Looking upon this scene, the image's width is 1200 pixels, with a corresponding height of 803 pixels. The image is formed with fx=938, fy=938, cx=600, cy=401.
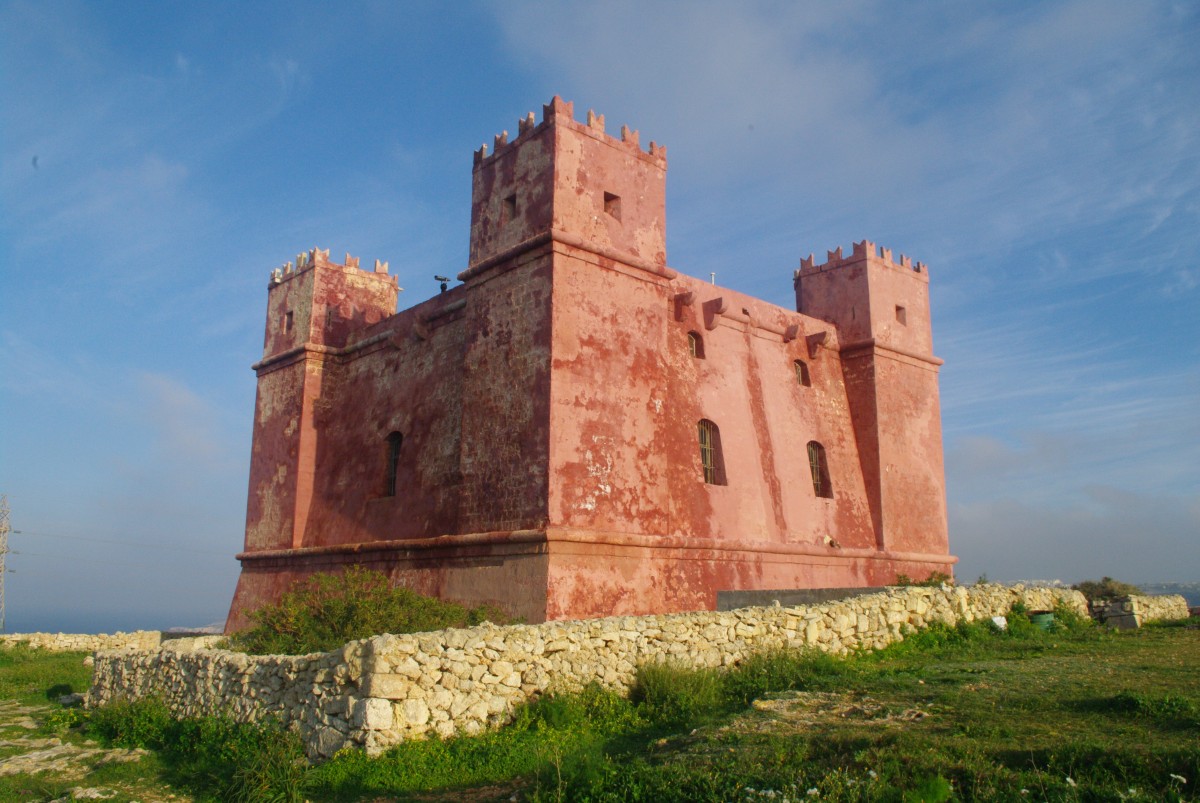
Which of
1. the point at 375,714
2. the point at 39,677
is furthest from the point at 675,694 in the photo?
the point at 39,677

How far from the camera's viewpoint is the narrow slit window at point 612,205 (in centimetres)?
1555

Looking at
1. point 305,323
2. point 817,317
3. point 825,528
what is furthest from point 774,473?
point 305,323

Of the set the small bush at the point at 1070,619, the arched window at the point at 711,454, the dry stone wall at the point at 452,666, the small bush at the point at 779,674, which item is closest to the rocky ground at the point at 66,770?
the dry stone wall at the point at 452,666

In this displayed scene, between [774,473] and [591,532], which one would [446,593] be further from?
[774,473]

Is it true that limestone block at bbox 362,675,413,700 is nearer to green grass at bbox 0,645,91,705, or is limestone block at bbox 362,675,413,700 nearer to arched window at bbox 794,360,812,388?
green grass at bbox 0,645,91,705

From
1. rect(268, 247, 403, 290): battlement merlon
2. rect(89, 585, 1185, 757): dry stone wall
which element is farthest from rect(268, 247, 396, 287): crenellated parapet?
rect(89, 585, 1185, 757): dry stone wall

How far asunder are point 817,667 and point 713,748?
3641mm

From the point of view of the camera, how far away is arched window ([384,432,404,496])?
18641 millimetres

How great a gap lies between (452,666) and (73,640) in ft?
62.6

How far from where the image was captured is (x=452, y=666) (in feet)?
27.7

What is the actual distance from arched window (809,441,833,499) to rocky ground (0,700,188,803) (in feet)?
43.1

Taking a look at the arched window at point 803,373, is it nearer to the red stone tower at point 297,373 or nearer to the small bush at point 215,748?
the red stone tower at point 297,373

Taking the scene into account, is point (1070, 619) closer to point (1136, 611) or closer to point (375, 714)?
point (1136, 611)

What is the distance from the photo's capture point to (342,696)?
8281mm
